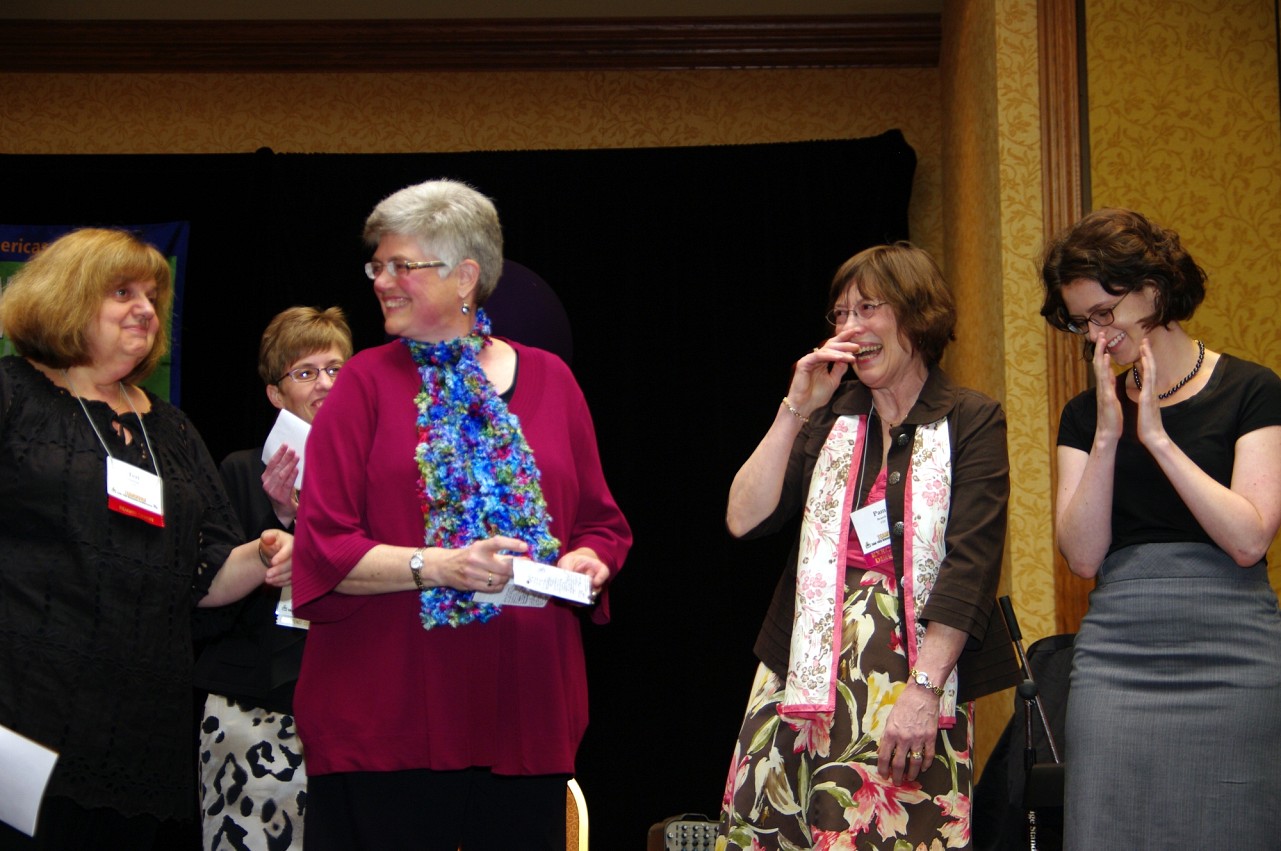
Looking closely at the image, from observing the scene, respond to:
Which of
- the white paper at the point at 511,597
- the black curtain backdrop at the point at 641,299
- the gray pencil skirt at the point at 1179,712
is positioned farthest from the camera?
the black curtain backdrop at the point at 641,299

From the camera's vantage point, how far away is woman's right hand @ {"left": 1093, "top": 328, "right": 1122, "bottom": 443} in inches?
90.0

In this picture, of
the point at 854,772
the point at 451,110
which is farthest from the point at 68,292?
the point at 451,110

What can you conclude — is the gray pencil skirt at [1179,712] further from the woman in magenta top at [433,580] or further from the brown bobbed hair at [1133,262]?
the woman in magenta top at [433,580]

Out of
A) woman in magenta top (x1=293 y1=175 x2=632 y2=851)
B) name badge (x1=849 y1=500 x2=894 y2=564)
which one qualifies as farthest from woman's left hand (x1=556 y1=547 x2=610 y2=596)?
name badge (x1=849 y1=500 x2=894 y2=564)

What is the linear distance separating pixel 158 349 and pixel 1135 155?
9.31 ft

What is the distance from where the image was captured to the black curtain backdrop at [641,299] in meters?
4.98

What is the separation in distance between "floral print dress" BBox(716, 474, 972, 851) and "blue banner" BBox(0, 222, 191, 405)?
352cm

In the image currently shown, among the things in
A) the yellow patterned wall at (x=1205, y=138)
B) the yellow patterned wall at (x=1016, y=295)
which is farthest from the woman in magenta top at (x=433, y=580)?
the yellow patterned wall at (x=1205, y=138)

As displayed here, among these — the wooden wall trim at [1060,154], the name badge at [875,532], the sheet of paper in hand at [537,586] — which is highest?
the wooden wall trim at [1060,154]

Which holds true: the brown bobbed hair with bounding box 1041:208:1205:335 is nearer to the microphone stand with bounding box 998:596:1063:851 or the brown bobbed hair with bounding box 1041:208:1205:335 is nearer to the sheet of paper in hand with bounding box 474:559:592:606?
the microphone stand with bounding box 998:596:1063:851

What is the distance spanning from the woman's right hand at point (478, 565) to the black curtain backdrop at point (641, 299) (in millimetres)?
3113

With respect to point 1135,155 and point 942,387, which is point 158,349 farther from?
point 1135,155

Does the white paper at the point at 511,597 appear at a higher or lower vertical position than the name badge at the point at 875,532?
lower

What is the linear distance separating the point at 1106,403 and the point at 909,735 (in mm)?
688
